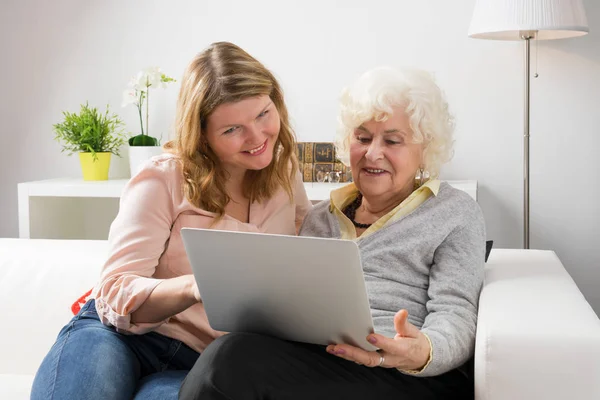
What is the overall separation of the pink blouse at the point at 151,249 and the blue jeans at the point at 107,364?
0.03m

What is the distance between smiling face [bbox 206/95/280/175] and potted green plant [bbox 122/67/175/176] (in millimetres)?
1884

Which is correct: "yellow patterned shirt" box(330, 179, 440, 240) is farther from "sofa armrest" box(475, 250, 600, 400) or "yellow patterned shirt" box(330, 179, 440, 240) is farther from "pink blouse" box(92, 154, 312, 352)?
"sofa armrest" box(475, 250, 600, 400)

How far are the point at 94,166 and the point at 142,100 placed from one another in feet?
1.24

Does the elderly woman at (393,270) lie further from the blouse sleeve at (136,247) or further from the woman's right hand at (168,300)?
the blouse sleeve at (136,247)

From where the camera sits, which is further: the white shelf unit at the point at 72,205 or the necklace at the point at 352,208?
the white shelf unit at the point at 72,205

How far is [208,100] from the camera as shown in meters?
1.81

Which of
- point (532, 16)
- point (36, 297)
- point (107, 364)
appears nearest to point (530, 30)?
point (532, 16)

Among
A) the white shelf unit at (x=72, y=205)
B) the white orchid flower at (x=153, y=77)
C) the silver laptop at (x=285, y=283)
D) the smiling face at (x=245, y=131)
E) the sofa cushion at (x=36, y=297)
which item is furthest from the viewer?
the white orchid flower at (x=153, y=77)

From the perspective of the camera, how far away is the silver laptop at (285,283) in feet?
4.39

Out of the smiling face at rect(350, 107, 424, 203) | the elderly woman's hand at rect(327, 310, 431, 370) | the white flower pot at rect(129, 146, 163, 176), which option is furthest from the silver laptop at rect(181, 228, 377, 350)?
the white flower pot at rect(129, 146, 163, 176)

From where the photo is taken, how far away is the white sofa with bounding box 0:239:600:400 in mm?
1437

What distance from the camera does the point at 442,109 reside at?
1950mm

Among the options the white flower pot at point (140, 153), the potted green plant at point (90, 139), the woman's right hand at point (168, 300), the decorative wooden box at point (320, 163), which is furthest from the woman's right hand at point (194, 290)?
the potted green plant at point (90, 139)

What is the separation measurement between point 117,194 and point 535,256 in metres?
1.97
